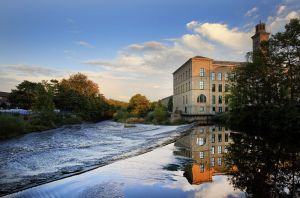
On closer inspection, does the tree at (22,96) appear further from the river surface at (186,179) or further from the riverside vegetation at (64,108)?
the river surface at (186,179)

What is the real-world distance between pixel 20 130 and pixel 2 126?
3.07 metres

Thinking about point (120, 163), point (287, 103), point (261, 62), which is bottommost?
point (120, 163)

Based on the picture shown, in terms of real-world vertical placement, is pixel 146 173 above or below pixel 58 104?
below

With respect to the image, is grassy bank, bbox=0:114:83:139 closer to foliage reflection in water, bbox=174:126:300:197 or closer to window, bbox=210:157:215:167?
foliage reflection in water, bbox=174:126:300:197

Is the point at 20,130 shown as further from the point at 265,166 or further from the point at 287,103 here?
the point at 287,103

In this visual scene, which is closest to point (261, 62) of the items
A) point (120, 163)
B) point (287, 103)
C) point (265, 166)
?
point (287, 103)

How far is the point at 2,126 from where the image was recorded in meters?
23.0

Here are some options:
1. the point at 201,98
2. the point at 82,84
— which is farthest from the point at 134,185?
the point at 82,84

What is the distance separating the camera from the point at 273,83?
25531mm

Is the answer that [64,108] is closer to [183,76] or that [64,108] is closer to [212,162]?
[183,76]

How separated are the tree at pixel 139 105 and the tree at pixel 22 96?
2397 centimetres

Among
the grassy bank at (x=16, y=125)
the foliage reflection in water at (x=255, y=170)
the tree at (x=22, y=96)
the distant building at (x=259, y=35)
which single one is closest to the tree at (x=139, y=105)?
the tree at (x=22, y=96)

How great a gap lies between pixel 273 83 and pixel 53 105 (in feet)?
107

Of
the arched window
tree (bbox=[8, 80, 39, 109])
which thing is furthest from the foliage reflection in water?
tree (bbox=[8, 80, 39, 109])
